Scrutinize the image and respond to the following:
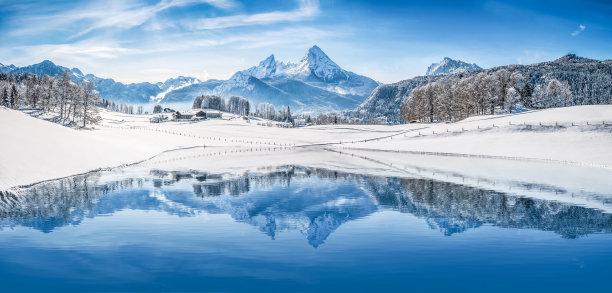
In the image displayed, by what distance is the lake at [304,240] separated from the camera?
1340cm

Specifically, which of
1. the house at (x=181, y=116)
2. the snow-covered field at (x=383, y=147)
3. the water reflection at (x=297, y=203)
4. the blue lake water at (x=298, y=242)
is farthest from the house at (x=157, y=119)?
the blue lake water at (x=298, y=242)

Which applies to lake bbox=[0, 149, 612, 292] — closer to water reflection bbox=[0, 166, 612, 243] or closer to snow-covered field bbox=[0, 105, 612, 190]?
water reflection bbox=[0, 166, 612, 243]

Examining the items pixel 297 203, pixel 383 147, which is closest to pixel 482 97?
pixel 383 147

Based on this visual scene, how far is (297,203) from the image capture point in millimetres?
28469

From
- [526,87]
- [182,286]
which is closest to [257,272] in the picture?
[182,286]

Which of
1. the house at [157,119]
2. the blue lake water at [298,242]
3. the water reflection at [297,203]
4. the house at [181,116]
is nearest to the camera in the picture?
the blue lake water at [298,242]

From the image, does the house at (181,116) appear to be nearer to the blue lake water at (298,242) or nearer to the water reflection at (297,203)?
the water reflection at (297,203)

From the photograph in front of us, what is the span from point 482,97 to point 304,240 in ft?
391

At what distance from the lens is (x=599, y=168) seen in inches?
1874

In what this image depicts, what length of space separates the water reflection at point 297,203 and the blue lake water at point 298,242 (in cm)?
13

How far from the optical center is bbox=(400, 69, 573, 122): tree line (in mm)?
121875

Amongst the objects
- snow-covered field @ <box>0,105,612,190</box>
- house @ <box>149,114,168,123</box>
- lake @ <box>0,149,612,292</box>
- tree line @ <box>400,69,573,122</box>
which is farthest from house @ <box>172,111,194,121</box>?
lake @ <box>0,149,612,292</box>

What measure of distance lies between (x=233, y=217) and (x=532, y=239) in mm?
15296

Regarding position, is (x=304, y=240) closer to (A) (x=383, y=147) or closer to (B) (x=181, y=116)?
(A) (x=383, y=147)
